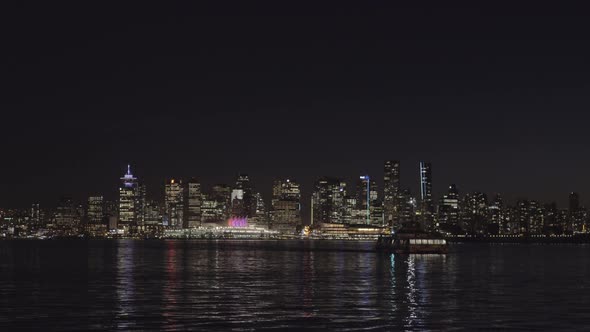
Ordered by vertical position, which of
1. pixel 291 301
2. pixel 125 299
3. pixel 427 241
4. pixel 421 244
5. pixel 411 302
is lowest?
pixel 411 302

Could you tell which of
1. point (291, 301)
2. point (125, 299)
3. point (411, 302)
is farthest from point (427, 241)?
point (125, 299)

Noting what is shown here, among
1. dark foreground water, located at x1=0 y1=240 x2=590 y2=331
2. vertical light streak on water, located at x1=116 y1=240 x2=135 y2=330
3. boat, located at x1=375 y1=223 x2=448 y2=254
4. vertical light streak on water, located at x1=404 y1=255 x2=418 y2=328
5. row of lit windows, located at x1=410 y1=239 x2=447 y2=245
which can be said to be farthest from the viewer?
row of lit windows, located at x1=410 y1=239 x2=447 y2=245

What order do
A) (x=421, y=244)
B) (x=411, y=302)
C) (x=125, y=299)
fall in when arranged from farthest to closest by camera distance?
(x=421, y=244)
(x=125, y=299)
(x=411, y=302)

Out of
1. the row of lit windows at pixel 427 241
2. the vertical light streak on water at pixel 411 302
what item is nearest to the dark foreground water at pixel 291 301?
the vertical light streak on water at pixel 411 302

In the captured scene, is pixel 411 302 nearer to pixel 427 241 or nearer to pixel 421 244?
pixel 421 244

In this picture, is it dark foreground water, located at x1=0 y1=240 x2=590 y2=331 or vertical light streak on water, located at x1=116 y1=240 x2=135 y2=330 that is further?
vertical light streak on water, located at x1=116 y1=240 x2=135 y2=330

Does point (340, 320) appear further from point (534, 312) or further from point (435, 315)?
point (534, 312)

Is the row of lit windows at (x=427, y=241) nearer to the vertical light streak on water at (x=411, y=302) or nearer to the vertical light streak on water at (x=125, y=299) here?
the vertical light streak on water at (x=411, y=302)

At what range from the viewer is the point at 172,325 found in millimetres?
48719

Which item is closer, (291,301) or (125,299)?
(291,301)

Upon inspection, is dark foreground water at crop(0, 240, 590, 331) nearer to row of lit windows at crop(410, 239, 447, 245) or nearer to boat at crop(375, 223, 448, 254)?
boat at crop(375, 223, 448, 254)

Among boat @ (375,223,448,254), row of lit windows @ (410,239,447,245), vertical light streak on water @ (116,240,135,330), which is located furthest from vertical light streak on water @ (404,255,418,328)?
row of lit windows @ (410,239,447,245)

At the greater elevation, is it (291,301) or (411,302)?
(291,301)

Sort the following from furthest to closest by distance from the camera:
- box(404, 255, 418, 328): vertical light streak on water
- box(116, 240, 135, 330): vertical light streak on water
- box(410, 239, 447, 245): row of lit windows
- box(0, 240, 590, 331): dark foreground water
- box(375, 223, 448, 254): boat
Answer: box(410, 239, 447, 245): row of lit windows → box(375, 223, 448, 254): boat → box(404, 255, 418, 328): vertical light streak on water → box(116, 240, 135, 330): vertical light streak on water → box(0, 240, 590, 331): dark foreground water
